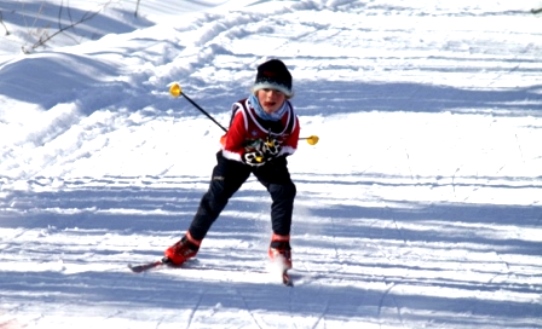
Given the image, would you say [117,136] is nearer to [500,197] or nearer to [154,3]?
[500,197]

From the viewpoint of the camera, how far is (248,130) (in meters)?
5.96

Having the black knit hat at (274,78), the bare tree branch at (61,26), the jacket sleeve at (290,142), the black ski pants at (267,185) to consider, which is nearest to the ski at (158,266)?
the black ski pants at (267,185)

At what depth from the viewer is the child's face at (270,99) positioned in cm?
589

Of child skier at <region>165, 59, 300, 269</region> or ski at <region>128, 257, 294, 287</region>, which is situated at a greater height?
child skier at <region>165, 59, 300, 269</region>

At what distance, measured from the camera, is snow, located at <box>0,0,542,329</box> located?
19.1 feet

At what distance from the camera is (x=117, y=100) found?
1012 centimetres

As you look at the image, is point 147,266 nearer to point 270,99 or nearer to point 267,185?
point 267,185

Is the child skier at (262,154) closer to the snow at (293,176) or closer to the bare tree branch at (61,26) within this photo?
the snow at (293,176)

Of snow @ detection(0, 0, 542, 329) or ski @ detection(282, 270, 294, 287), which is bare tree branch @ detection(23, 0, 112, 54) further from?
ski @ detection(282, 270, 294, 287)

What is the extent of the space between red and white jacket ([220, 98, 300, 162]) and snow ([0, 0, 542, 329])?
0.72 m

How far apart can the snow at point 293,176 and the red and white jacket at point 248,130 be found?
721mm

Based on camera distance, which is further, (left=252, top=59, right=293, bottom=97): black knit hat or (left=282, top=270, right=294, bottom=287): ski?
(left=282, top=270, right=294, bottom=287): ski

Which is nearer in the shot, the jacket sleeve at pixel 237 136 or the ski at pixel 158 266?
the jacket sleeve at pixel 237 136

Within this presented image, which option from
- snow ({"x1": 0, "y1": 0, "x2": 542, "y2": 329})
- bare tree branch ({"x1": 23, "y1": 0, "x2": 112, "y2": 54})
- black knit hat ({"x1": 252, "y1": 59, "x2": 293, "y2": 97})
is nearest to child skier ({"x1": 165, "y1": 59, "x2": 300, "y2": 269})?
black knit hat ({"x1": 252, "y1": 59, "x2": 293, "y2": 97})
